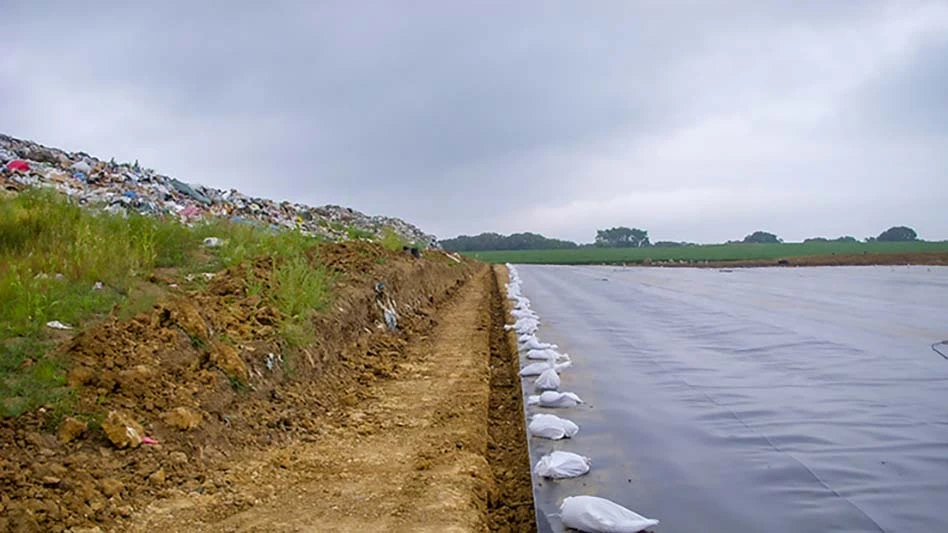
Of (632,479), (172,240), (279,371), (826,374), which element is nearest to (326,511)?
(632,479)

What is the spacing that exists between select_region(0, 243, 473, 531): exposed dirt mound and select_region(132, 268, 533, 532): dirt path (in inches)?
7.1

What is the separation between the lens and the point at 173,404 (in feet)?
Answer: 12.4

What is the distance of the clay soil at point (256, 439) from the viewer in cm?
294

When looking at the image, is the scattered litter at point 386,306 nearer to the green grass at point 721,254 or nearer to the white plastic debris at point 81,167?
the white plastic debris at point 81,167

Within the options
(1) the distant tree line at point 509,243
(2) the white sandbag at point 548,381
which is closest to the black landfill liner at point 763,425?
(2) the white sandbag at point 548,381

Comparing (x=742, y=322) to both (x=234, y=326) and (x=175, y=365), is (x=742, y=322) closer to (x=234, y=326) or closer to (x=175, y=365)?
(x=234, y=326)

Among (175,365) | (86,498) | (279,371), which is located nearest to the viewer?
(86,498)

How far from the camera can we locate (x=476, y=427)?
14.5 ft

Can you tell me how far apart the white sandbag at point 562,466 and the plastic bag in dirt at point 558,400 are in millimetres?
1198

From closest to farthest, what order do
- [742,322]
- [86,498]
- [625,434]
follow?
[86,498], [625,434], [742,322]

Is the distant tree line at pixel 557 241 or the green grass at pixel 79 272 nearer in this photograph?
the green grass at pixel 79 272

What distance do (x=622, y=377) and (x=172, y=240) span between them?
16.1ft

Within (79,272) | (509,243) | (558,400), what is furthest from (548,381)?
(509,243)

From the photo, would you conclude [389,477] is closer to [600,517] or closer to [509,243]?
[600,517]
